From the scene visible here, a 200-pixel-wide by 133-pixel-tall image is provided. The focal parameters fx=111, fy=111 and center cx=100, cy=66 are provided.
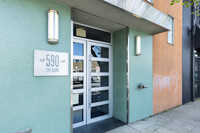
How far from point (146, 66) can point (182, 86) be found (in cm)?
312

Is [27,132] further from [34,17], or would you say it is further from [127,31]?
[127,31]

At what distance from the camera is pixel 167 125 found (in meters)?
3.23

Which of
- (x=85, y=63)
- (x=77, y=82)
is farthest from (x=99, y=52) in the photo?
(x=77, y=82)

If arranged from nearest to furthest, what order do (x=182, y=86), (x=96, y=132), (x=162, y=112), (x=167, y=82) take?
(x=96, y=132) → (x=162, y=112) → (x=167, y=82) → (x=182, y=86)

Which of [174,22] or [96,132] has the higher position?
[174,22]

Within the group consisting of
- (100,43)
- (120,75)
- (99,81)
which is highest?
(100,43)

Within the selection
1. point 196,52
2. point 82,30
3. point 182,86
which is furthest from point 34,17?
point 196,52

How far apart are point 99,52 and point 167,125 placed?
9.61ft

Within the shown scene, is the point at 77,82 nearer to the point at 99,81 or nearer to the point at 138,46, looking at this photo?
the point at 99,81

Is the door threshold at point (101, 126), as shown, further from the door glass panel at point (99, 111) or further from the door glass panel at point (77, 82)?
the door glass panel at point (77, 82)

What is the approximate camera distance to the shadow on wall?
405 centimetres

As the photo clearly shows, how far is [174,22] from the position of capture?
497 centimetres

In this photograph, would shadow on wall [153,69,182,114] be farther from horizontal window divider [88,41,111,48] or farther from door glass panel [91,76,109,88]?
horizontal window divider [88,41,111,48]

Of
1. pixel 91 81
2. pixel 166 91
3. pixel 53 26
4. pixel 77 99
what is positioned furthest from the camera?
pixel 166 91
